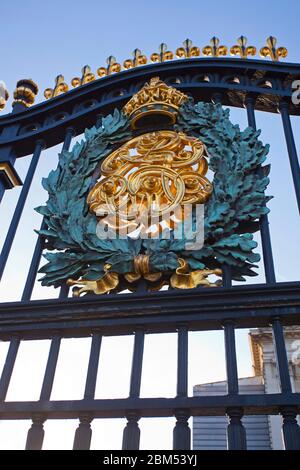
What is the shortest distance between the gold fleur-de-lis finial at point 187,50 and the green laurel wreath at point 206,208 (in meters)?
0.87

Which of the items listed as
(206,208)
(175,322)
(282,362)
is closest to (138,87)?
(206,208)

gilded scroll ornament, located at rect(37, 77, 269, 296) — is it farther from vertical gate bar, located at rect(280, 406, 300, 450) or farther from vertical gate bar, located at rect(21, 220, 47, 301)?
vertical gate bar, located at rect(280, 406, 300, 450)

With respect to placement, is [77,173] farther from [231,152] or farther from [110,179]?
[231,152]

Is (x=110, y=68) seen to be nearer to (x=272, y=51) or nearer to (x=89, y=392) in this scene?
(x=272, y=51)

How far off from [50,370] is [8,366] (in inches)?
15.7

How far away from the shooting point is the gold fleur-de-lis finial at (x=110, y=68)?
6.45 m

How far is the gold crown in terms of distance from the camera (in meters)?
5.72

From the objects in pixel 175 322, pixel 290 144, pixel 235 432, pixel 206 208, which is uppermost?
pixel 290 144

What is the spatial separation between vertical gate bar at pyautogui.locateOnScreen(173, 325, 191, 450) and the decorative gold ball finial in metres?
4.00

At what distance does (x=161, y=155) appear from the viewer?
5281mm

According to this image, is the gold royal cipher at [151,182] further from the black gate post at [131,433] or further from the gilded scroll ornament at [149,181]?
the black gate post at [131,433]

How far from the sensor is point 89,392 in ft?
12.3

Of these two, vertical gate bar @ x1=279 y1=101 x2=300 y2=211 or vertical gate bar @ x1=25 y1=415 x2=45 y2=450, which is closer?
vertical gate bar @ x1=25 y1=415 x2=45 y2=450

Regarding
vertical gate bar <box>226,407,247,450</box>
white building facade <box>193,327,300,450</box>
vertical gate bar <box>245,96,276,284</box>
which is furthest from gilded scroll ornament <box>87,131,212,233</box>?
white building facade <box>193,327,300,450</box>
